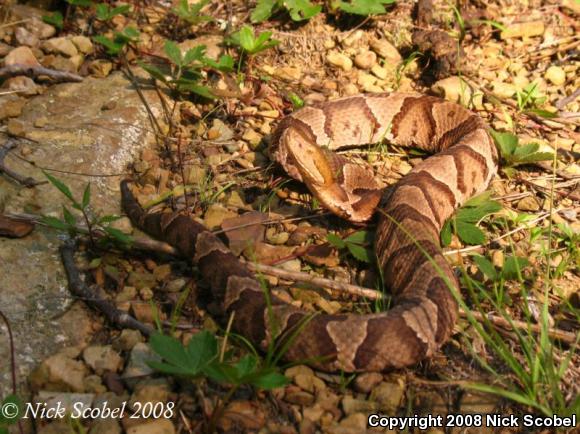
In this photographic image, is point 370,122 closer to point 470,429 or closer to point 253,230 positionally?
point 253,230

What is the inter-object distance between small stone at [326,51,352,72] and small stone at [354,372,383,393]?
9.20ft

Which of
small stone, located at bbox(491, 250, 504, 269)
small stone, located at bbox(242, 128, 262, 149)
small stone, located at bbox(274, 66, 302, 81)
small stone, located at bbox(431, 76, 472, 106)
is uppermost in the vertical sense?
small stone, located at bbox(431, 76, 472, 106)

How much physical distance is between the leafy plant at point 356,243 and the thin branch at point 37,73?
2.20 m

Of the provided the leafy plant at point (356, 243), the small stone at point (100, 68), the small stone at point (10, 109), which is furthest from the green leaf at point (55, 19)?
the leafy plant at point (356, 243)

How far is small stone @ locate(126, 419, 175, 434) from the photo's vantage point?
7.68 ft

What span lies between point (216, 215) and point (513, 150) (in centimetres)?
194

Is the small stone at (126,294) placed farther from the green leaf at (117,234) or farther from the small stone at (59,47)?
the small stone at (59,47)

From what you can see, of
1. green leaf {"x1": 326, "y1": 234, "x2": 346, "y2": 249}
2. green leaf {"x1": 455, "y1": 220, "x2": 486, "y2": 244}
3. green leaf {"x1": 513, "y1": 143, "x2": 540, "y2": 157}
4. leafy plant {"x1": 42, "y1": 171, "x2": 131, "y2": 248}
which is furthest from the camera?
→ green leaf {"x1": 513, "y1": 143, "x2": 540, "y2": 157}

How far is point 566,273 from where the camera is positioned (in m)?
3.30

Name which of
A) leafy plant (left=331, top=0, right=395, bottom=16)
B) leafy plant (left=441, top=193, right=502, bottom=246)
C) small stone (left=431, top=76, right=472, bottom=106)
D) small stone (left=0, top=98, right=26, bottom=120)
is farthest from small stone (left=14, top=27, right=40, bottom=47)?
leafy plant (left=441, top=193, right=502, bottom=246)

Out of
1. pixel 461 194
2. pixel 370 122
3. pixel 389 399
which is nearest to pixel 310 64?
pixel 370 122

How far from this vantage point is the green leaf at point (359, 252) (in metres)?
3.30

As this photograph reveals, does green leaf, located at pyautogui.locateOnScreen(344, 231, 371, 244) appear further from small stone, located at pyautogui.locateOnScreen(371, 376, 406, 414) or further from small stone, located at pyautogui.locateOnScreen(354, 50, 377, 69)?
small stone, located at pyautogui.locateOnScreen(354, 50, 377, 69)

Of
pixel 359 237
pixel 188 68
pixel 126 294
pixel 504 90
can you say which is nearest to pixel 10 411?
pixel 126 294
